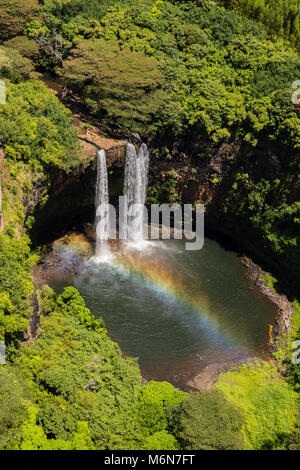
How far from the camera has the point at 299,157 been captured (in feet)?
118

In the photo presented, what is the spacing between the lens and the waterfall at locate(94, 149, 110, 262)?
35.1 metres

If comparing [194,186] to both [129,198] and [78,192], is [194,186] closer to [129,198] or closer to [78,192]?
[129,198]

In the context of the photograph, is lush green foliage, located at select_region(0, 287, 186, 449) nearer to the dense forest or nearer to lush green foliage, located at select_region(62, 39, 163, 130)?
the dense forest

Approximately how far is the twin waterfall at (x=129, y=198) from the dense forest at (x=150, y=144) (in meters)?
2.01

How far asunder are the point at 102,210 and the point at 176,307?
10.5 meters

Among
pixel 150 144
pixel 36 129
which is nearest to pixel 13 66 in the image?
pixel 36 129

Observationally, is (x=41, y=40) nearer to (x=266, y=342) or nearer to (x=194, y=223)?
(x=194, y=223)

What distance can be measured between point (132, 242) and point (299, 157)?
51.3ft

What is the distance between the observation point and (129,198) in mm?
38719

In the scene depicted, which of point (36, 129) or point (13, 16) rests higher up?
point (13, 16)

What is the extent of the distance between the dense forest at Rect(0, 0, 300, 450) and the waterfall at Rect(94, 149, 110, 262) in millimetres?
2473

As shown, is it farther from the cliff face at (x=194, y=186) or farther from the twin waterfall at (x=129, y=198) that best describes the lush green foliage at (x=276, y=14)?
the twin waterfall at (x=129, y=198)

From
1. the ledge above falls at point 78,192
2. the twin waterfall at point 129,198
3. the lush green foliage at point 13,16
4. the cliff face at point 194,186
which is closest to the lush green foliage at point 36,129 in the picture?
the ledge above falls at point 78,192

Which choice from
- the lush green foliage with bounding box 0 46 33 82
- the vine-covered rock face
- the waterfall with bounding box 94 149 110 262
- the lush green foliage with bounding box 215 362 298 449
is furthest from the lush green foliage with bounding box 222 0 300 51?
the lush green foliage with bounding box 215 362 298 449
